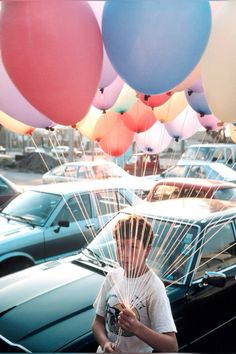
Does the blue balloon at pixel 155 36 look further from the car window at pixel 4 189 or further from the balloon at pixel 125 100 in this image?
the car window at pixel 4 189

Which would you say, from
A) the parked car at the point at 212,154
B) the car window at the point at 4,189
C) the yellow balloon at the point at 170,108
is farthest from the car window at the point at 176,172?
the yellow balloon at the point at 170,108

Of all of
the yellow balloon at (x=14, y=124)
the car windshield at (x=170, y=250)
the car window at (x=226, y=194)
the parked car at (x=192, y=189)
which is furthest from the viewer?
the car window at (x=226, y=194)

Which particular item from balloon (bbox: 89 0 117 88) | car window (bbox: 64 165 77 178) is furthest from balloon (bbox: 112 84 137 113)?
car window (bbox: 64 165 77 178)

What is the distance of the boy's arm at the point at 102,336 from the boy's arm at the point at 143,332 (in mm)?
185

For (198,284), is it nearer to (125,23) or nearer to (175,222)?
(175,222)

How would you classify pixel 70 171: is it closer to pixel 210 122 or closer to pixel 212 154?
pixel 212 154

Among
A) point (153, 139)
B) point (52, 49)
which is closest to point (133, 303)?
point (52, 49)

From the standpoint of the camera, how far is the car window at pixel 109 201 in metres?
5.74

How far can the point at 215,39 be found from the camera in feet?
7.54

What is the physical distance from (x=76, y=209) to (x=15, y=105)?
9.47ft

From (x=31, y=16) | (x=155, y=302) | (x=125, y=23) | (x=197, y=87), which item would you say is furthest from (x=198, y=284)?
(x=31, y=16)

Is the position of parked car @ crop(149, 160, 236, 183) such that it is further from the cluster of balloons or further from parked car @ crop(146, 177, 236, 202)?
the cluster of balloons

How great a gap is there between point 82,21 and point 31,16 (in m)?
0.27

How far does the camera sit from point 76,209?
554 cm
